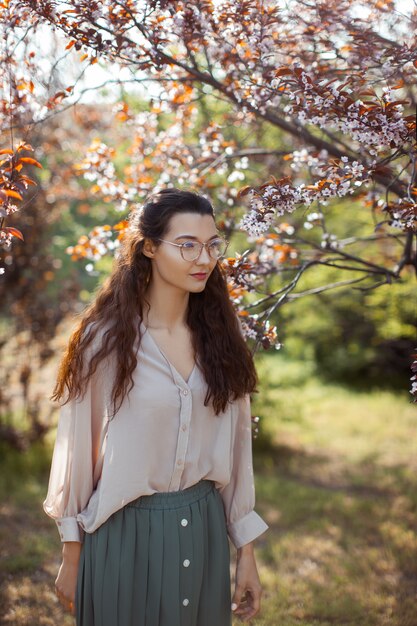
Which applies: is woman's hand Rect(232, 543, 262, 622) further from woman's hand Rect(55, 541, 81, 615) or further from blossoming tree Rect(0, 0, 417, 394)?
blossoming tree Rect(0, 0, 417, 394)

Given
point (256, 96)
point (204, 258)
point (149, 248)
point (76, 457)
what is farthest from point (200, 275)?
point (256, 96)

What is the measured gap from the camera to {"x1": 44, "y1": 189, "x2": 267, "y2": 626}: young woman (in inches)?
79.5

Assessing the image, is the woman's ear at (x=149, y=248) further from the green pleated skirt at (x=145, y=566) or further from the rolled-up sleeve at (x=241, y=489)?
the green pleated skirt at (x=145, y=566)

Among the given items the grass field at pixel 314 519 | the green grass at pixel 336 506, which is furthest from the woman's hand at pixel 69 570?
the green grass at pixel 336 506

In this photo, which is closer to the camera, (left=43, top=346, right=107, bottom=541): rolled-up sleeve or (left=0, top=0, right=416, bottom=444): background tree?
(left=43, top=346, right=107, bottom=541): rolled-up sleeve

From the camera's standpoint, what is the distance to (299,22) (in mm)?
3068

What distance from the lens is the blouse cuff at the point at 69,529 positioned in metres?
2.04

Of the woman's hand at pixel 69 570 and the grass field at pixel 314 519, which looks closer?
the woman's hand at pixel 69 570

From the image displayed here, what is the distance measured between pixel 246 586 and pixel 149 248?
121cm

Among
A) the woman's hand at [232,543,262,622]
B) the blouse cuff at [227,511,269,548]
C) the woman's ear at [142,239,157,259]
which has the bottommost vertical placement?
the woman's hand at [232,543,262,622]

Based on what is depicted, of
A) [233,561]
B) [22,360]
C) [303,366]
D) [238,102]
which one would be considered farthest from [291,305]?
[238,102]

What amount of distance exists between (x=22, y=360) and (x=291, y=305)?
309 centimetres

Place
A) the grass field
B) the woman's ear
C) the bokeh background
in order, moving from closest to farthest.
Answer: the woman's ear
the bokeh background
the grass field

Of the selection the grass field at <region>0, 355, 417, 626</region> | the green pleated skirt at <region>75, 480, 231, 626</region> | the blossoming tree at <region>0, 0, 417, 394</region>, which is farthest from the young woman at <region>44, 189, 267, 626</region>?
the grass field at <region>0, 355, 417, 626</region>
